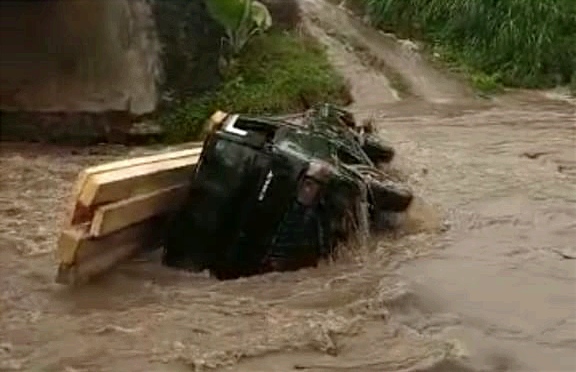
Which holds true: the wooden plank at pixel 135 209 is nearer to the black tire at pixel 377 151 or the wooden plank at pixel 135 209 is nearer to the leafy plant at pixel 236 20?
the black tire at pixel 377 151

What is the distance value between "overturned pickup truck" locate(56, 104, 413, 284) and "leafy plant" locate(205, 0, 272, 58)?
14.2 feet

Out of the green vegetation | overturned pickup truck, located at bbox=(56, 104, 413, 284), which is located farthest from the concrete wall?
the green vegetation

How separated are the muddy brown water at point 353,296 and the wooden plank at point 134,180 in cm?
49

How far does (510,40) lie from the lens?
50.7 feet

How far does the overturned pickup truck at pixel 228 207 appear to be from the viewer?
7.66 meters

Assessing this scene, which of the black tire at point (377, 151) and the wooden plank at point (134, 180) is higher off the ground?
the wooden plank at point (134, 180)

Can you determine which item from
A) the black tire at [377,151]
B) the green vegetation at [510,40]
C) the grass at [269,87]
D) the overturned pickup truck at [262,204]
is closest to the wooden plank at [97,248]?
the overturned pickup truck at [262,204]

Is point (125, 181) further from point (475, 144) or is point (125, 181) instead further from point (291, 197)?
point (475, 144)

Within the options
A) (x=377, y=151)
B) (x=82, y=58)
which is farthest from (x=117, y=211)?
(x=82, y=58)

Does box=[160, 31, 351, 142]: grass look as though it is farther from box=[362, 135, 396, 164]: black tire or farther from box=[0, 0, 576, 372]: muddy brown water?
box=[362, 135, 396, 164]: black tire

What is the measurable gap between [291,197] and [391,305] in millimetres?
890

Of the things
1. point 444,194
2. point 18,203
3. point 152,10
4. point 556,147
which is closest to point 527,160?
point 556,147

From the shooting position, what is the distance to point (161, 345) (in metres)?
6.68

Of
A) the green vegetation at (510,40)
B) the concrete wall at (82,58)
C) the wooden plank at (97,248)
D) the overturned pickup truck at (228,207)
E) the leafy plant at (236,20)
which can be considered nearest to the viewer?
the wooden plank at (97,248)
